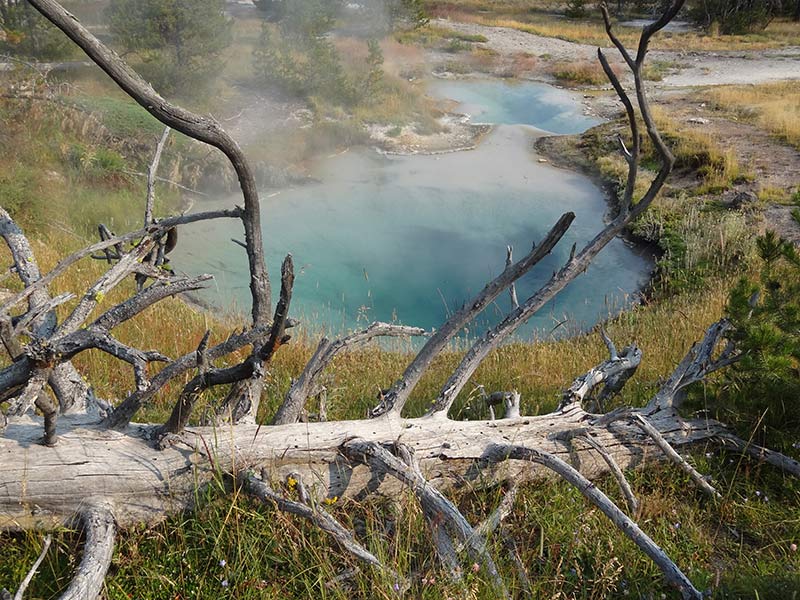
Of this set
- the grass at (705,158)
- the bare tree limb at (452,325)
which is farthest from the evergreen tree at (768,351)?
the grass at (705,158)

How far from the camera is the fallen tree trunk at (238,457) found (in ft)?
7.86

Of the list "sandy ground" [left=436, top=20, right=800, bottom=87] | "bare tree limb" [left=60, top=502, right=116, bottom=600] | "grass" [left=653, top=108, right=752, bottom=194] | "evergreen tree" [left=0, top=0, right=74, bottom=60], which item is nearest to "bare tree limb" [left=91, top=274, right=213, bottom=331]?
"bare tree limb" [left=60, top=502, right=116, bottom=600]

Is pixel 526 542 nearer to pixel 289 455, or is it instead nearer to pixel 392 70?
pixel 289 455

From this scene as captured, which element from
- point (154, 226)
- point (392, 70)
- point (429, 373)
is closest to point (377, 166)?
point (392, 70)

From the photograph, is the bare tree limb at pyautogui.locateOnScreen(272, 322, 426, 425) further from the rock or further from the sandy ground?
the sandy ground

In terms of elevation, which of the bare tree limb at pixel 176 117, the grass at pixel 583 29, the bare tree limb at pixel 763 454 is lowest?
the bare tree limb at pixel 763 454

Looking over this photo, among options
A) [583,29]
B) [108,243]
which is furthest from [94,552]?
[583,29]

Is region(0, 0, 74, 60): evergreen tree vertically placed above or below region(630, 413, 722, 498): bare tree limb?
above

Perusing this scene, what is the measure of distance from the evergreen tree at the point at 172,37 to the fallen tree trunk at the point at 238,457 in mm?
15782

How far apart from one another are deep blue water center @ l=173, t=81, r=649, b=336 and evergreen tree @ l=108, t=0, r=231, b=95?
4451 mm

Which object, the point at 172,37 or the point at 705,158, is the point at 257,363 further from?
the point at 172,37

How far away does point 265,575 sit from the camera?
2.30m

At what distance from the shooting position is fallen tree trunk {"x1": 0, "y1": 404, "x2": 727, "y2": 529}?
2.39 metres

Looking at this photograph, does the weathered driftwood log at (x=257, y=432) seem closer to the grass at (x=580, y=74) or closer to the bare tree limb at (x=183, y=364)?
the bare tree limb at (x=183, y=364)
